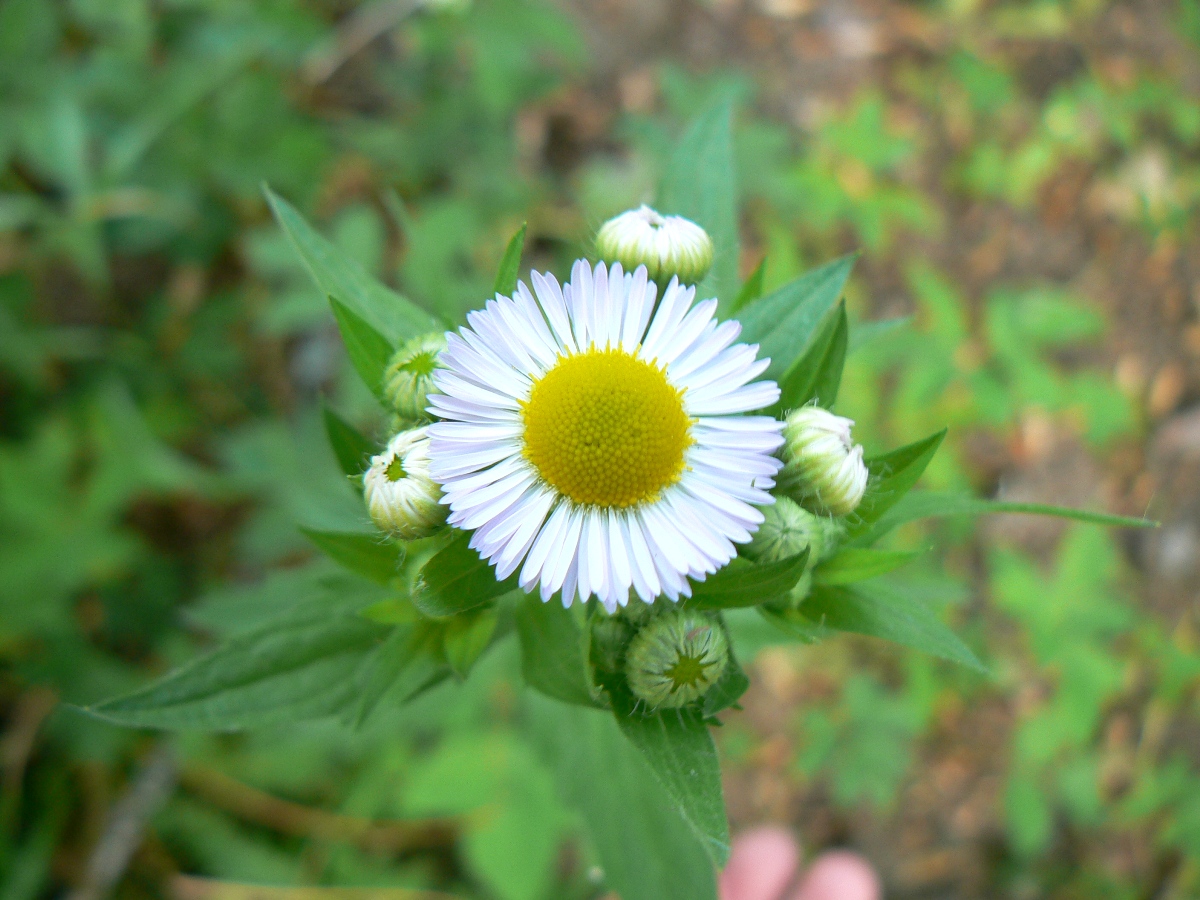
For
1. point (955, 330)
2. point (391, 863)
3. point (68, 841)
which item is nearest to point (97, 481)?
point (68, 841)

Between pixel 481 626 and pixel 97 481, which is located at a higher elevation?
pixel 97 481

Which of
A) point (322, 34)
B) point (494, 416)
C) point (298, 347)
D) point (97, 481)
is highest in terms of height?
point (322, 34)

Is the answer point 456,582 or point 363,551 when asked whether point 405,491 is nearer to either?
point 456,582

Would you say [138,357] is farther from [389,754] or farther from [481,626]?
[481,626]

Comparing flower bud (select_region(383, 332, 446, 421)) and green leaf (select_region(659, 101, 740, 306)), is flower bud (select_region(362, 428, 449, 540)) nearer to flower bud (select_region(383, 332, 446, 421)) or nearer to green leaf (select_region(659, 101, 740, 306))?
flower bud (select_region(383, 332, 446, 421))

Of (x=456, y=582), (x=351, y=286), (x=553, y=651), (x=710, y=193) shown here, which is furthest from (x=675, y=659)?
(x=710, y=193)

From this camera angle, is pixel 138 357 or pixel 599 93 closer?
pixel 138 357

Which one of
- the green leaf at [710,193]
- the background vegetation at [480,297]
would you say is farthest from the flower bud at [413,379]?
the background vegetation at [480,297]

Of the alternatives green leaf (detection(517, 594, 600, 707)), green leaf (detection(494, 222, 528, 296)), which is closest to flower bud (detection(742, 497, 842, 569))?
green leaf (detection(517, 594, 600, 707))
